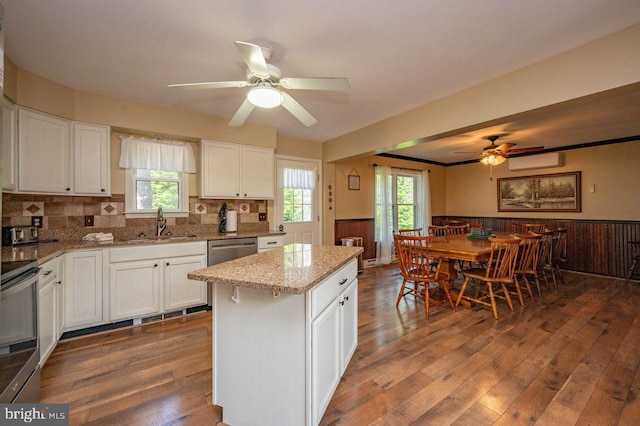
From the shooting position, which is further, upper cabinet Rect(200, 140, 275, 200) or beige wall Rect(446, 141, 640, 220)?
beige wall Rect(446, 141, 640, 220)

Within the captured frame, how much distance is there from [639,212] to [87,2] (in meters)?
7.17

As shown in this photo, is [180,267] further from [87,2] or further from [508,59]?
[508,59]

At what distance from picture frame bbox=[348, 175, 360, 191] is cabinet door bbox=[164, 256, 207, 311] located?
10.1ft

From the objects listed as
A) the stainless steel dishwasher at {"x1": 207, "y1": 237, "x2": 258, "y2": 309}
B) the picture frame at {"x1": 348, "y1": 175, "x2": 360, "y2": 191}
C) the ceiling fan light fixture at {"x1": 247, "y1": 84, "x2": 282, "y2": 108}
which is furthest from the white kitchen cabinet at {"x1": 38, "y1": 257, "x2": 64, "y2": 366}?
the picture frame at {"x1": 348, "y1": 175, "x2": 360, "y2": 191}

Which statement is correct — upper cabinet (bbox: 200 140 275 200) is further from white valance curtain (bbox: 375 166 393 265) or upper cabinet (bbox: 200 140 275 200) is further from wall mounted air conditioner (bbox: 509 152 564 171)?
wall mounted air conditioner (bbox: 509 152 564 171)

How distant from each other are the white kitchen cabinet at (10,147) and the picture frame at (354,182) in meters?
4.34

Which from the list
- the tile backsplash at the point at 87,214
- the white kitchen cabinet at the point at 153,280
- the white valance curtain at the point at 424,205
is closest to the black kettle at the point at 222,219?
the tile backsplash at the point at 87,214

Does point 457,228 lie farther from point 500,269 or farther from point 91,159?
point 91,159

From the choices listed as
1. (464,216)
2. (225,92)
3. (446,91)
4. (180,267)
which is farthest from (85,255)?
(464,216)

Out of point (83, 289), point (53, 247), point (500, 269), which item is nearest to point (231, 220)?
point (83, 289)

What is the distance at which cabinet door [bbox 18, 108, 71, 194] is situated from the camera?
7.90 feet

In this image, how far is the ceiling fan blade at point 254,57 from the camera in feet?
4.99

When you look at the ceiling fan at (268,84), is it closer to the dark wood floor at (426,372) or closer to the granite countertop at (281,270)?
the granite countertop at (281,270)

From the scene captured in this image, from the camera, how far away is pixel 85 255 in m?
2.58
